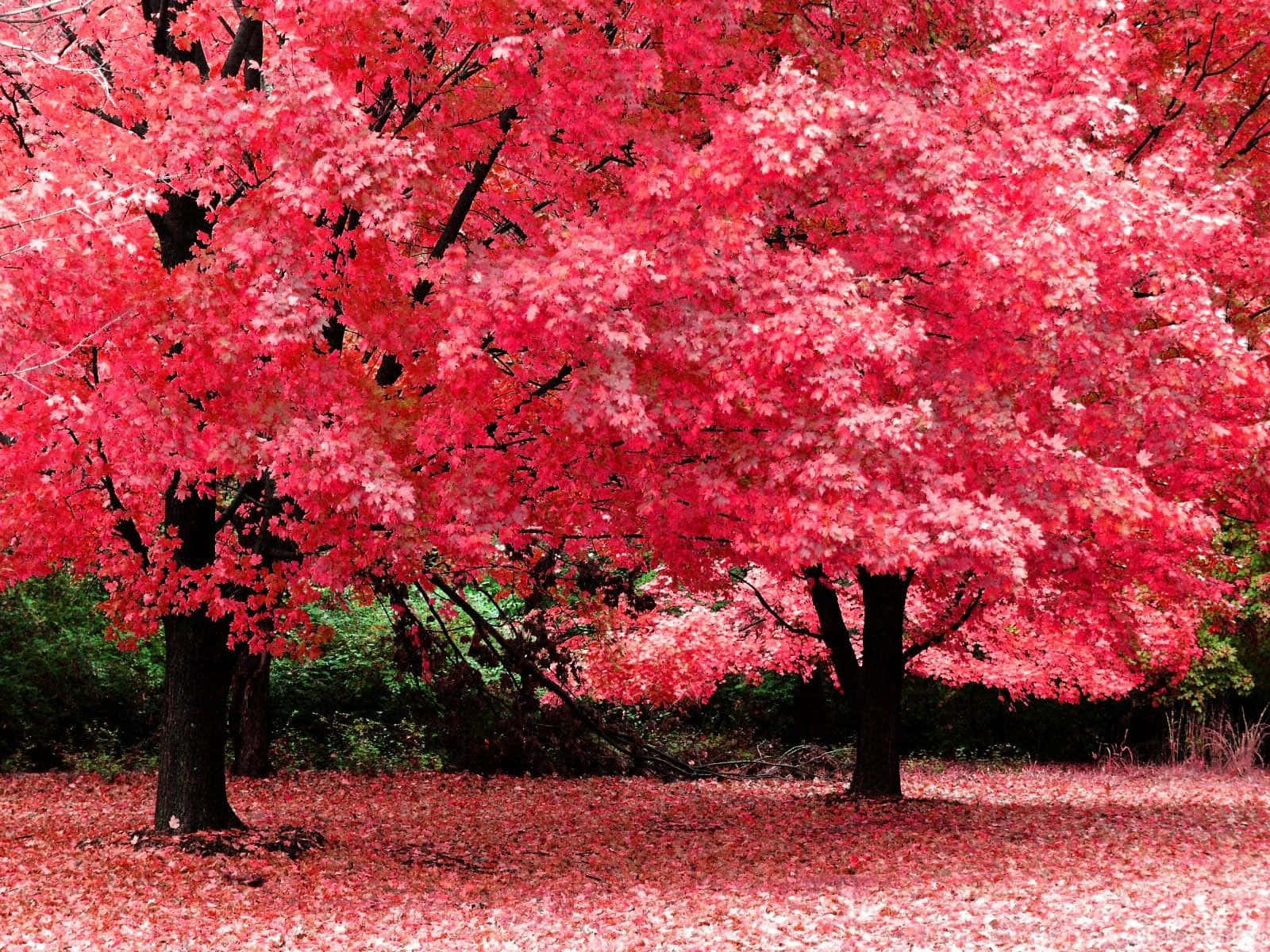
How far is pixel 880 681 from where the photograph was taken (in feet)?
41.4

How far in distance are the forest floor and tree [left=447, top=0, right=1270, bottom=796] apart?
2266mm

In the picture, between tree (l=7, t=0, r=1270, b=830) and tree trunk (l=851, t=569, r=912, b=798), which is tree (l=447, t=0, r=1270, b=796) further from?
tree trunk (l=851, t=569, r=912, b=798)

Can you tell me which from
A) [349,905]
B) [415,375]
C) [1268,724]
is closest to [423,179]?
[415,375]

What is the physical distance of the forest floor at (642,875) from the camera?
7242mm

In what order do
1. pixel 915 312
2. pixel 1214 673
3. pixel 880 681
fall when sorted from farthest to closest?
pixel 1214 673
pixel 880 681
pixel 915 312

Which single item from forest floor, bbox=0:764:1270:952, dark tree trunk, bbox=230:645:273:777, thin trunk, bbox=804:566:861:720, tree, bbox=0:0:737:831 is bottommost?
forest floor, bbox=0:764:1270:952

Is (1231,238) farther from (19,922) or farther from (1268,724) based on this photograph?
(1268,724)

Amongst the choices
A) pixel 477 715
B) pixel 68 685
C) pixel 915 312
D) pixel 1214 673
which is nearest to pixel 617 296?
pixel 915 312

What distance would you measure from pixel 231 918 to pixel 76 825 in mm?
4369

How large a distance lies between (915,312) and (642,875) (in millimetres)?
4858

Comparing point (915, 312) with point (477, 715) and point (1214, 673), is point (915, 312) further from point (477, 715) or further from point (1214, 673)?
point (1214, 673)

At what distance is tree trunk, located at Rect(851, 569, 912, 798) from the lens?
12602 millimetres

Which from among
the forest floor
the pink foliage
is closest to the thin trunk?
the forest floor

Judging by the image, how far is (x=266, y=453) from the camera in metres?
7.36
